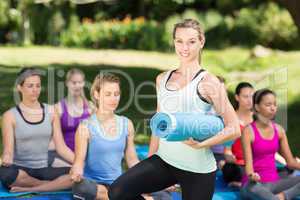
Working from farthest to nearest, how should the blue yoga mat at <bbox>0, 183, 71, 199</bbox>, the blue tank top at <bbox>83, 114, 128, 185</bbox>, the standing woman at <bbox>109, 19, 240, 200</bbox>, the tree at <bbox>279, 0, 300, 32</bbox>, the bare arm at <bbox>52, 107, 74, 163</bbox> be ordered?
the tree at <bbox>279, 0, 300, 32</bbox> < the bare arm at <bbox>52, 107, 74, 163</bbox> < the blue yoga mat at <bbox>0, 183, 71, 199</bbox> < the blue tank top at <bbox>83, 114, 128, 185</bbox> < the standing woman at <bbox>109, 19, 240, 200</bbox>

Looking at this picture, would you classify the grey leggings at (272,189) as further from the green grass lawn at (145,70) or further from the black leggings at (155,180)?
the green grass lawn at (145,70)

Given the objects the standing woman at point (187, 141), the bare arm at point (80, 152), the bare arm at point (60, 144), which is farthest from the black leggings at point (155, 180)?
the bare arm at point (60, 144)

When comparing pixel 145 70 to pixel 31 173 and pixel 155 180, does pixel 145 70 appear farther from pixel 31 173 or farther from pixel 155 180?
pixel 155 180

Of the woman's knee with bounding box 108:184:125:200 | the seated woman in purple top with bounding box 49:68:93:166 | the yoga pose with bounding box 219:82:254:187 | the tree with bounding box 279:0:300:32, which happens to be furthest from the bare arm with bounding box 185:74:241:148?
the tree with bounding box 279:0:300:32

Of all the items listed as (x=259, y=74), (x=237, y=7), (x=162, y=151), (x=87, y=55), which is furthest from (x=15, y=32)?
(x=162, y=151)

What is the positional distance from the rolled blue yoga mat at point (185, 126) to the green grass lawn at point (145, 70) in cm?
432

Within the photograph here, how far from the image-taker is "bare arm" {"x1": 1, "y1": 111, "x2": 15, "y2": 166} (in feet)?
14.3

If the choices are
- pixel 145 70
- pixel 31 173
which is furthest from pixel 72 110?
pixel 145 70

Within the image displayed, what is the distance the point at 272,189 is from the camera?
14.7 feet

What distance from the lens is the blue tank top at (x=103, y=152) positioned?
4078mm

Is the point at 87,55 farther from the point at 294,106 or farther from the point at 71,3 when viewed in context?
the point at 294,106

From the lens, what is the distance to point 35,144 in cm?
451

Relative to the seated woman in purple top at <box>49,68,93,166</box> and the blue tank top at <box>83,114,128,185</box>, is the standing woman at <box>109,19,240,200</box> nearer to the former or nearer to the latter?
the blue tank top at <box>83,114,128,185</box>

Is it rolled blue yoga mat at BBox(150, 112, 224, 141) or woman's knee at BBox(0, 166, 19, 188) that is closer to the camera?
rolled blue yoga mat at BBox(150, 112, 224, 141)
